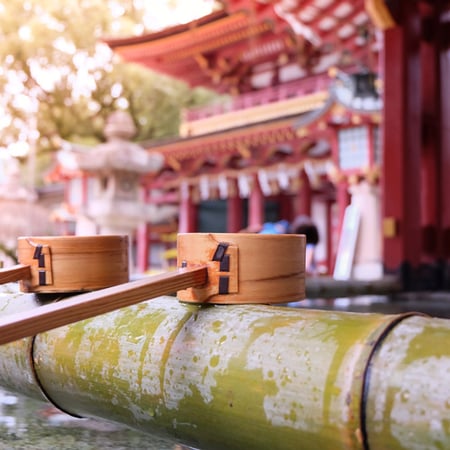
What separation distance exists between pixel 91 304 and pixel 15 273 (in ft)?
1.64

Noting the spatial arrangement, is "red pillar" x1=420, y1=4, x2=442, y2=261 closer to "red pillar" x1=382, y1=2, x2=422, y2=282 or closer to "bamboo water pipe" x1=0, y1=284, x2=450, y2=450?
"red pillar" x1=382, y1=2, x2=422, y2=282

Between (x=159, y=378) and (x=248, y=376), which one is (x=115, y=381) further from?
(x=248, y=376)

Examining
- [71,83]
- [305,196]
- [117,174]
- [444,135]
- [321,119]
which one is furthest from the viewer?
[71,83]

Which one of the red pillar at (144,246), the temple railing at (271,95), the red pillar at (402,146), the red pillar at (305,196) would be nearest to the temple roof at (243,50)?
the temple railing at (271,95)

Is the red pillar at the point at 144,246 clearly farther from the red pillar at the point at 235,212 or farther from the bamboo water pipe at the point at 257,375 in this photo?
the bamboo water pipe at the point at 257,375

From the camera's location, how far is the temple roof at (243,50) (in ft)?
29.3

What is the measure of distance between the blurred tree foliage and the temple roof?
681cm

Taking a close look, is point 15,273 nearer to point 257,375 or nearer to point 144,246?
point 257,375

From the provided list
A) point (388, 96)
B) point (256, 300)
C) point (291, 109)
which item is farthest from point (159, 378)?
point (291, 109)

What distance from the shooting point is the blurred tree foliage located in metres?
20.0

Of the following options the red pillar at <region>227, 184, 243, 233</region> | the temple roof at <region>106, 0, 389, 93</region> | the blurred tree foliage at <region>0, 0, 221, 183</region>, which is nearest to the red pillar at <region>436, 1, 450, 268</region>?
the temple roof at <region>106, 0, 389, 93</region>

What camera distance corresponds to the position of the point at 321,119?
28.9 ft

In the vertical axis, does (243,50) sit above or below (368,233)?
above

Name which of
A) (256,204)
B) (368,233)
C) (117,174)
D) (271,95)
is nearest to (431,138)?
(368,233)
